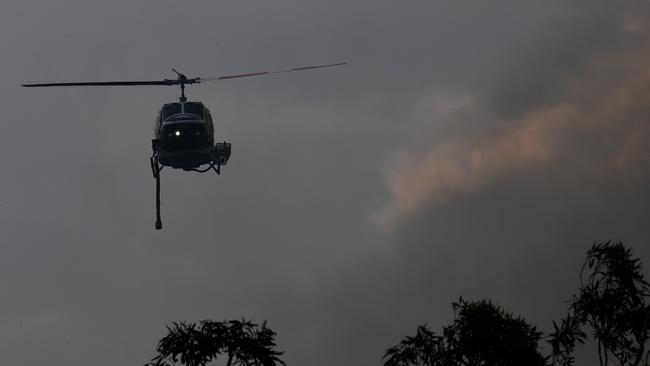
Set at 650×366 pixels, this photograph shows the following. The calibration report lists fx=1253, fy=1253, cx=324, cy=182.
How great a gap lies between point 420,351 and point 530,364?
432 cm

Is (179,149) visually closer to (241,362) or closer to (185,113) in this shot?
(185,113)

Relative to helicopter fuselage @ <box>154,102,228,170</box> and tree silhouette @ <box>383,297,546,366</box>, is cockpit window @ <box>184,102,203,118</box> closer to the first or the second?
helicopter fuselage @ <box>154,102,228,170</box>

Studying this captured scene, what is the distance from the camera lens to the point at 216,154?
3164 inches

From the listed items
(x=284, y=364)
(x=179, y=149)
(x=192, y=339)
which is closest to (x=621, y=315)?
(x=284, y=364)

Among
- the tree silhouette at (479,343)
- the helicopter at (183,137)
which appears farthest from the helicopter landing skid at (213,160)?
the tree silhouette at (479,343)

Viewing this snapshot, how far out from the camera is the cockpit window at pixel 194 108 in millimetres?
79125

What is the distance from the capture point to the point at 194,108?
261 feet

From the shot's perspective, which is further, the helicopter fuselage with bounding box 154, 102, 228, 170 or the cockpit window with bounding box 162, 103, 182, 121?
the cockpit window with bounding box 162, 103, 182, 121

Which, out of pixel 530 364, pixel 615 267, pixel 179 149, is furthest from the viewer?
pixel 179 149

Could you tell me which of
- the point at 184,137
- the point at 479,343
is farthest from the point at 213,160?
the point at 479,343

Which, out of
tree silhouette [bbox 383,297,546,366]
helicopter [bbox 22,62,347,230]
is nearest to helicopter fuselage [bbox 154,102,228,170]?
Answer: helicopter [bbox 22,62,347,230]

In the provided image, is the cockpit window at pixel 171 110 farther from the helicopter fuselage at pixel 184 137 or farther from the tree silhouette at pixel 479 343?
the tree silhouette at pixel 479 343

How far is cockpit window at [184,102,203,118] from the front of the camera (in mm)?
79125

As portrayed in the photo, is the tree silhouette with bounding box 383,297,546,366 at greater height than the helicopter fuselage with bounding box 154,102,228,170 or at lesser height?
lesser
